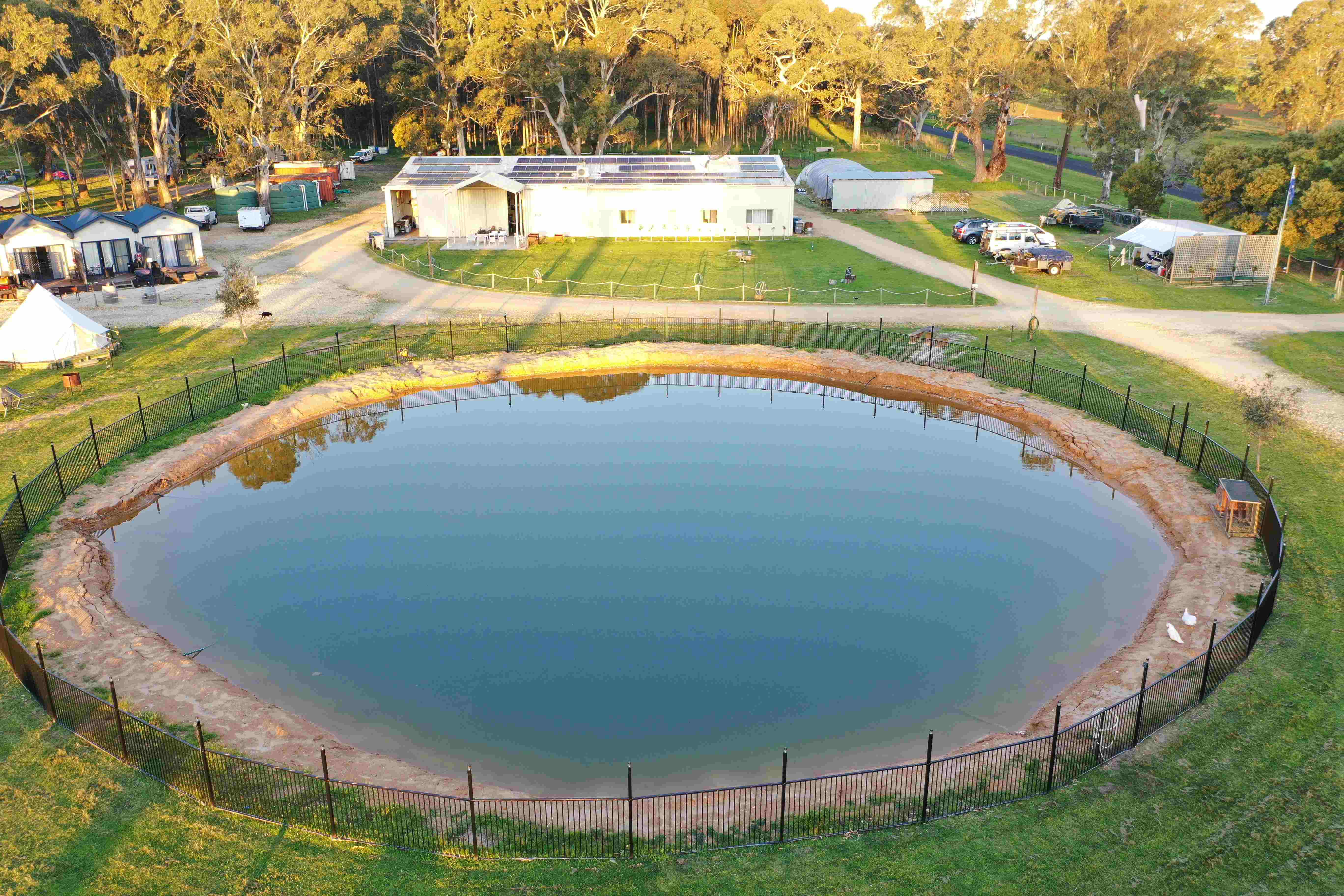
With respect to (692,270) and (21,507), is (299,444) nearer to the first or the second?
(21,507)

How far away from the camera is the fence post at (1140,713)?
17906 mm

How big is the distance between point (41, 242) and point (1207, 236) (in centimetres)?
5984

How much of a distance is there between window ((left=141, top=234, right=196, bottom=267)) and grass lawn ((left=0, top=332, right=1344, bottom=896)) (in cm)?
4444

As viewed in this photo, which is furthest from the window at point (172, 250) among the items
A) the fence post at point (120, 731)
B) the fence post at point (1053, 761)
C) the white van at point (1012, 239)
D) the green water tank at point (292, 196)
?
the fence post at point (1053, 761)

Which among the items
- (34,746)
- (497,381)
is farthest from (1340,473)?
(34,746)

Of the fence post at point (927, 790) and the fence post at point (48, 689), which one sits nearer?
the fence post at point (927, 790)

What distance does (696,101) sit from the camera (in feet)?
341

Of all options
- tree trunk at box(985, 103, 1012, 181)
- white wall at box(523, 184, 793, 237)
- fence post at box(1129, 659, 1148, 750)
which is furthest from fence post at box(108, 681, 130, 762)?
tree trunk at box(985, 103, 1012, 181)

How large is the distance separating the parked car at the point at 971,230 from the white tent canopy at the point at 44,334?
4740cm

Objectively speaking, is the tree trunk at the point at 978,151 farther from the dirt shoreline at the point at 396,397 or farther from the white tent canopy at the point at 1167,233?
the dirt shoreline at the point at 396,397

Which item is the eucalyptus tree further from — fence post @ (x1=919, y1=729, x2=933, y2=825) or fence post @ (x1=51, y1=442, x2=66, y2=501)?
fence post @ (x1=51, y1=442, x2=66, y2=501)

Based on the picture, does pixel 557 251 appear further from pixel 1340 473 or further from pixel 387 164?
pixel 387 164

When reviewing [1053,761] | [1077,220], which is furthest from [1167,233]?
[1053,761]

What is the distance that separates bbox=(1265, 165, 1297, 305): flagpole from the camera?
47906 mm
